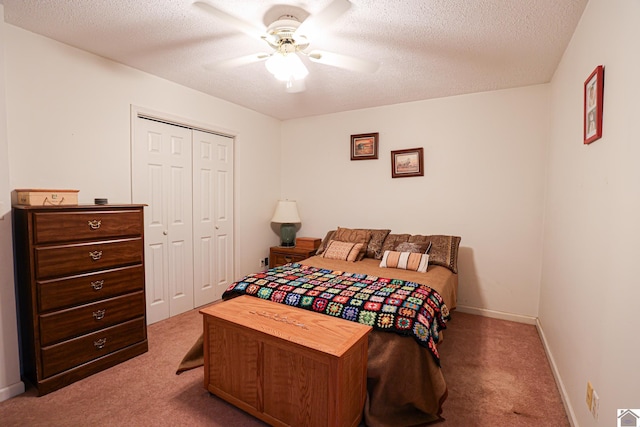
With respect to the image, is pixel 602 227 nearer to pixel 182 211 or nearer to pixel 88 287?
pixel 88 287

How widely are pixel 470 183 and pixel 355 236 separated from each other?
4.50ft

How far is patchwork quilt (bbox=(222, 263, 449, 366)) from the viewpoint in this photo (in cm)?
180

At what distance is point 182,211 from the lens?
10.8 ft

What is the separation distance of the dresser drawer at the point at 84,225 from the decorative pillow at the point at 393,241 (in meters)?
2.35

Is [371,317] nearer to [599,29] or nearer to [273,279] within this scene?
[273,279]

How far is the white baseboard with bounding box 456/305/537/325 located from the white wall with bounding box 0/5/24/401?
3.82m

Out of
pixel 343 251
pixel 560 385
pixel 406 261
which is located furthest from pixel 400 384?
pixel 343 251

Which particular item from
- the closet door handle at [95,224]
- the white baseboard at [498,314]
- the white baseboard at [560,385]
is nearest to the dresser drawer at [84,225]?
the closet door handle at [95,224]

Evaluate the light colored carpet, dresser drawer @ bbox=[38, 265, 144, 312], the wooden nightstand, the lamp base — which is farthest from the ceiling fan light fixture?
the lamp base

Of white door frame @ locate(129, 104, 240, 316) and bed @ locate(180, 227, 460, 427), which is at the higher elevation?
white door frame @ locate(129, 104, 240, 316)

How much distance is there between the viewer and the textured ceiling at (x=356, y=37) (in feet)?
6.14

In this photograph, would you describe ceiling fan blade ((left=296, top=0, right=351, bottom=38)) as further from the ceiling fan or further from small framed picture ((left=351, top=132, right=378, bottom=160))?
small framed picture ((left=351, top=132, right=378, bottom=160))

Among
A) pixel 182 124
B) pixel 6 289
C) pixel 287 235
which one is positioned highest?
pixel 182 124

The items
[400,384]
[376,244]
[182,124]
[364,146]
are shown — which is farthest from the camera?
[364,146]
